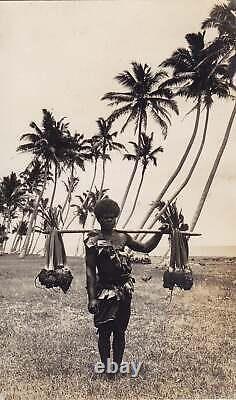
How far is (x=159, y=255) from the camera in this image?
6.35ft

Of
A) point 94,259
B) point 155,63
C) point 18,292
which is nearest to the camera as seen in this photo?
point 94,259

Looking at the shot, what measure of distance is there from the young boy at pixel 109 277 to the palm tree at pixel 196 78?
28 centimetres

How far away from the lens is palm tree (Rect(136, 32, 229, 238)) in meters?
2.10

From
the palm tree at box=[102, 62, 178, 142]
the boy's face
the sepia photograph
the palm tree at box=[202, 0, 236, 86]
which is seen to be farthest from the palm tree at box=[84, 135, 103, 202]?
the palm tree at box=[202, 0, 236, 86]

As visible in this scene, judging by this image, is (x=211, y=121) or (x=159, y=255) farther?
(x=211, y=121)

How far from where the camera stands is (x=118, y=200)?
79.2 inches

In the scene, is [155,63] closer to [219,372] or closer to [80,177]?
[80,177]

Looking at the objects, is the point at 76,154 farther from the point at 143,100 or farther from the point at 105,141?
the point at 143,100

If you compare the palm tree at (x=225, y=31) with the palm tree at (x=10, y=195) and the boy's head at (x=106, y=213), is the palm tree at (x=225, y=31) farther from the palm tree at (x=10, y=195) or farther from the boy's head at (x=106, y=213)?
the palm tree at (x=10, y=195)

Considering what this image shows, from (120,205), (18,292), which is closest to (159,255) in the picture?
(120,205)

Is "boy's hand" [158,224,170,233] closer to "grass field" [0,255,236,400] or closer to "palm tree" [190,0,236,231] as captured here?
"grass field" [0,255,236,400]

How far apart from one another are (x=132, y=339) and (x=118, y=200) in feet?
1.64

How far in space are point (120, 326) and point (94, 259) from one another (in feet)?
0.82

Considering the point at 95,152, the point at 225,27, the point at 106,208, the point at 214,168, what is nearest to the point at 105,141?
the point at 95,152
